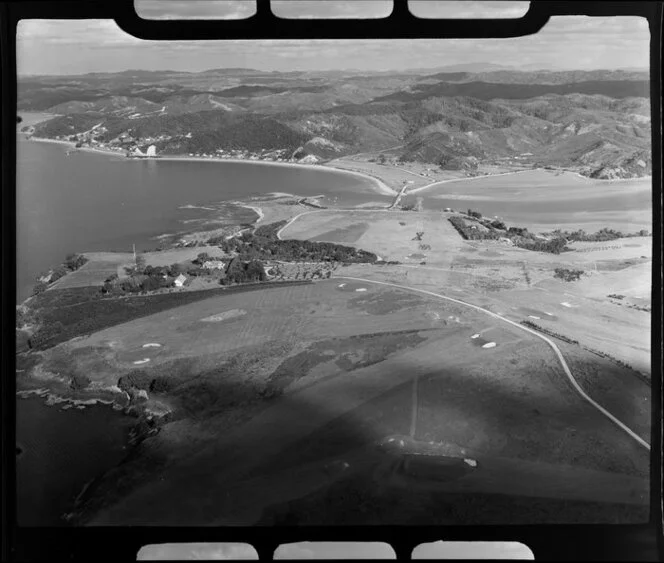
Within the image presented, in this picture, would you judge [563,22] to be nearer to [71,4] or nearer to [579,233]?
[579,233]

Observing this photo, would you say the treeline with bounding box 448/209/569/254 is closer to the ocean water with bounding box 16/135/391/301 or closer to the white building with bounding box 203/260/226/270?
the ocean water with bounding box 16/135/391/301

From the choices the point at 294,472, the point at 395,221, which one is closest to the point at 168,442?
the point at 294,472

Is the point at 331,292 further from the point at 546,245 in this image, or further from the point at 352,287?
the point at 546,245

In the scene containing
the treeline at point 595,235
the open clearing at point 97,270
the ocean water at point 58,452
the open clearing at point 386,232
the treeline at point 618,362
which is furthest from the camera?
the open clearing at point 386,232

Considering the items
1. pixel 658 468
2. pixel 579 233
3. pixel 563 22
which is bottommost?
pixel 658 468

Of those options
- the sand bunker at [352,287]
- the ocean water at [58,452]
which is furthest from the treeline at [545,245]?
the ocean water at [58,452]

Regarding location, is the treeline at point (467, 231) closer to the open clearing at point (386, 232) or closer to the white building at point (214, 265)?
the open clearing at point (386, 232)

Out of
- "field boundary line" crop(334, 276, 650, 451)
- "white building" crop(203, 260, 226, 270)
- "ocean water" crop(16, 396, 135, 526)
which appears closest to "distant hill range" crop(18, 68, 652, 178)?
"white building" crop(203, 260, 226, 270)

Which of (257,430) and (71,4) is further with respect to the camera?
(257,430)
